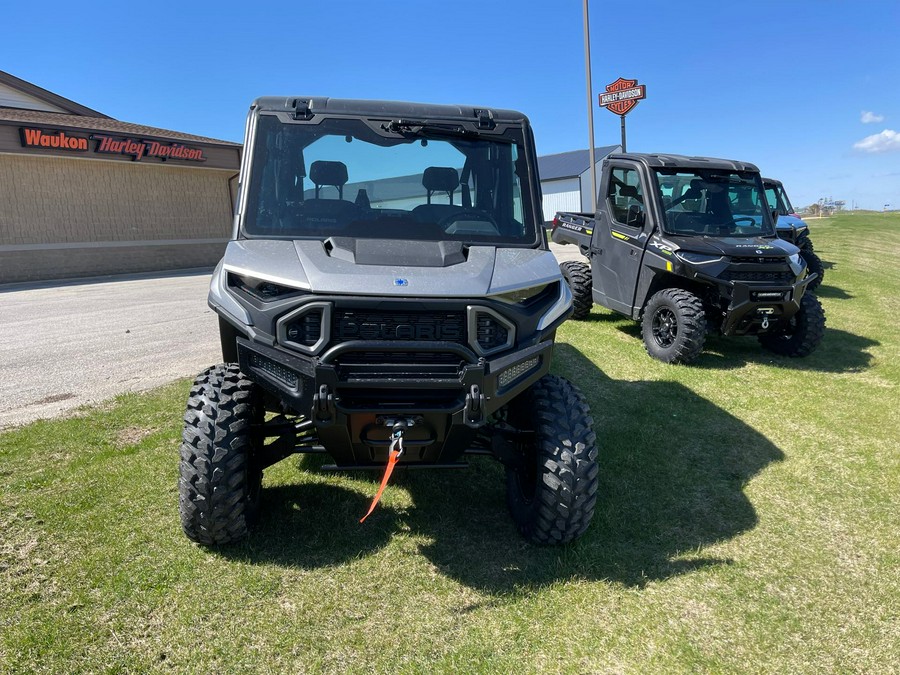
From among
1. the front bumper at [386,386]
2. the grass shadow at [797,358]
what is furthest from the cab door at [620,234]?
the front bumper at [386,386]

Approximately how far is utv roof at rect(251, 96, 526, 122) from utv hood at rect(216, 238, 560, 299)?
872 millimetres

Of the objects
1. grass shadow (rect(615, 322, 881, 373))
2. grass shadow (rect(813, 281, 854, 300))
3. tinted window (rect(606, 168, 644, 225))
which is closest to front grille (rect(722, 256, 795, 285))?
grass shadow (rect(615, 322, 881, 373))

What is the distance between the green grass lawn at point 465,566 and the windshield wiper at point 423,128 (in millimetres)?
2227

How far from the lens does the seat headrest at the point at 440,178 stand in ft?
12.1

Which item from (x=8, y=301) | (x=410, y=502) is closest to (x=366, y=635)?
(x=410, y=502)

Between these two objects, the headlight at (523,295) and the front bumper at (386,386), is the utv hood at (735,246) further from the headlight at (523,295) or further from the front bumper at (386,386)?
the front bumper at (386,386)

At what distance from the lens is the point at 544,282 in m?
3.12

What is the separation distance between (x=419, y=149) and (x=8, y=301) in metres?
12.5

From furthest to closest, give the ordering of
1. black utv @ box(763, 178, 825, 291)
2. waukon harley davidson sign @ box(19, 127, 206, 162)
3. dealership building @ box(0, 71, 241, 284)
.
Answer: dealership building @ box(0, 71, 241, 284)
waukon harley davidson sign @ box(19, 127, 206, 162)
black utv @ box(763, 178, 825, 291)

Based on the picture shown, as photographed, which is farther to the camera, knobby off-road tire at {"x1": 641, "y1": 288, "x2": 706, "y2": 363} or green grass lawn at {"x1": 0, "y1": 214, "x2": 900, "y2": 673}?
knobby off-road tire at {"x1": 641, "y1": 288, "x2": 706, "y2": 363}

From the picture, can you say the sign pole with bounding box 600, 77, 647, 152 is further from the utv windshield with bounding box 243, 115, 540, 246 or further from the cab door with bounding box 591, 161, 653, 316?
the utv windshield with bounding box 243, 115, 540, 246

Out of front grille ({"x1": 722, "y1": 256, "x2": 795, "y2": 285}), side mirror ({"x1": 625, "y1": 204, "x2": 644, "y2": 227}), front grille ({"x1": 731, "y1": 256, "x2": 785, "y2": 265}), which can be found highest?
side mirror ({"x1": 625, "y1": 204, "x2": 644, "y2": 227})

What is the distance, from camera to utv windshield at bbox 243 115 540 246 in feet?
11.2

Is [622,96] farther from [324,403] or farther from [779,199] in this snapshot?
[324,403]
